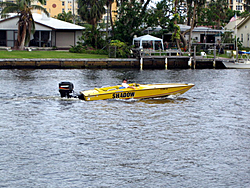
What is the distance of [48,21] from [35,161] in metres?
54.0

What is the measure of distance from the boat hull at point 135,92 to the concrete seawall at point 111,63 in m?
24.5

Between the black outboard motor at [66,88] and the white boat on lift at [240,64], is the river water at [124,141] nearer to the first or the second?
the black outboard motor at [66,88]

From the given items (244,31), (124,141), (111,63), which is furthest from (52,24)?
(124,141)

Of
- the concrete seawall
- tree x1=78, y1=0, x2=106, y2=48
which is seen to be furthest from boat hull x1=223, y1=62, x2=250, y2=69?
tree x1=78, y1=0, x2=106, y2=48

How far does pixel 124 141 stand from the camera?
18.9 metres

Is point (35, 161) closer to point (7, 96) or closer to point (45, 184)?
point (45, 184)

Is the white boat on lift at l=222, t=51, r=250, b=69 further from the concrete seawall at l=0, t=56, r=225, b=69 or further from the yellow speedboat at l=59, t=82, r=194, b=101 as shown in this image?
the yellow speedboat at l=59, t=82, r=194, b=101

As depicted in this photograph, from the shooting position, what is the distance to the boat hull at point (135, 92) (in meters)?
27.5

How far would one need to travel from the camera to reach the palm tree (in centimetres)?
5709

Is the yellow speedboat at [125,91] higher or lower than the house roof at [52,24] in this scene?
lower

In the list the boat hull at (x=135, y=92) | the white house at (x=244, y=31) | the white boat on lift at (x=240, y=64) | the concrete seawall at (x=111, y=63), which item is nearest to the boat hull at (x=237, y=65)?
the white boat on lift at (x=240, y=64)

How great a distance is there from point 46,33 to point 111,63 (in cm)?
1561

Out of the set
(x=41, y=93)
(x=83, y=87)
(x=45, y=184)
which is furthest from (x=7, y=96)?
(x=45, y=184)

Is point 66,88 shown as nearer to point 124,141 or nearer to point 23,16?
point 124,141
